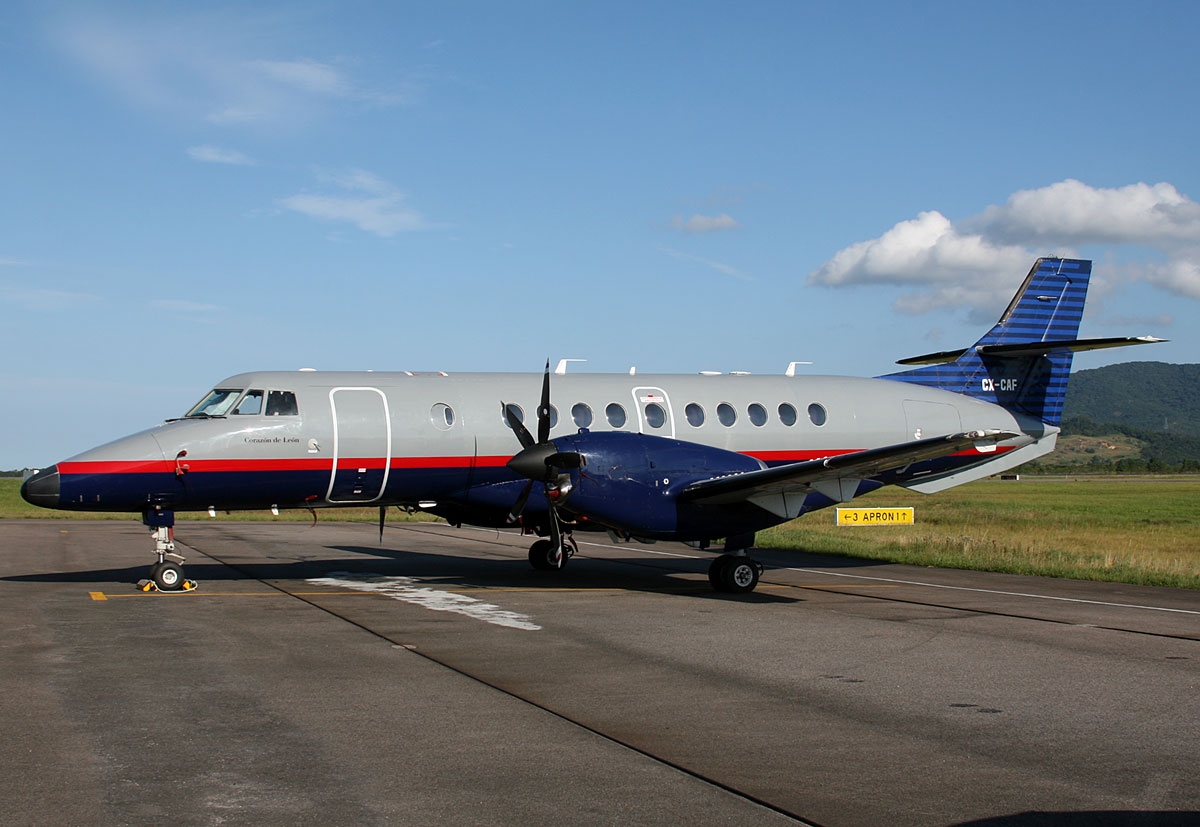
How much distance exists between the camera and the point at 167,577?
640 inches

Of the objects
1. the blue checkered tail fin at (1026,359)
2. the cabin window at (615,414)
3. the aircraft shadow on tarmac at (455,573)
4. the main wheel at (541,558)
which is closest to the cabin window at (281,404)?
the aircraft shadow on tarmac at (455,573)

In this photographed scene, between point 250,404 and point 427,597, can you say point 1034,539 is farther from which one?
point 250,404

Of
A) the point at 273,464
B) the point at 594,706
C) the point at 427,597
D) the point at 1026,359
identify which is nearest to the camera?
the point at 594,706

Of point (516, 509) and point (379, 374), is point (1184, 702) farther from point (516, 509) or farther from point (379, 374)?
point (379, 374)

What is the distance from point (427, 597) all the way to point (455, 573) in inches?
152

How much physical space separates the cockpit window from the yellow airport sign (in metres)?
14.2

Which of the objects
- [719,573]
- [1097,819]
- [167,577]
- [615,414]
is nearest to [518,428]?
[615,414]

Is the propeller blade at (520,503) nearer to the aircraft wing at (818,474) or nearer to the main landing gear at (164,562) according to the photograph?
the aircraft wing at (818,474)

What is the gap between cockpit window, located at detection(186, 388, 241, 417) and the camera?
17000 mm

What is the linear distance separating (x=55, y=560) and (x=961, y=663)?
1857cm

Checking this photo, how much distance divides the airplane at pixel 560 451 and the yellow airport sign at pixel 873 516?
465 cm

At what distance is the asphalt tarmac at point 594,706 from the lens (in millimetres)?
6148

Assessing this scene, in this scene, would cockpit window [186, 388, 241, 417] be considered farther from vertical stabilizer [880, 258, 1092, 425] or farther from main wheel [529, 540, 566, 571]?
vertical stabilizer [880, 258, 1092, 425]

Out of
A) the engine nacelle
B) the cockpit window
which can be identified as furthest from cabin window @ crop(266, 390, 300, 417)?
the engine nacelle
